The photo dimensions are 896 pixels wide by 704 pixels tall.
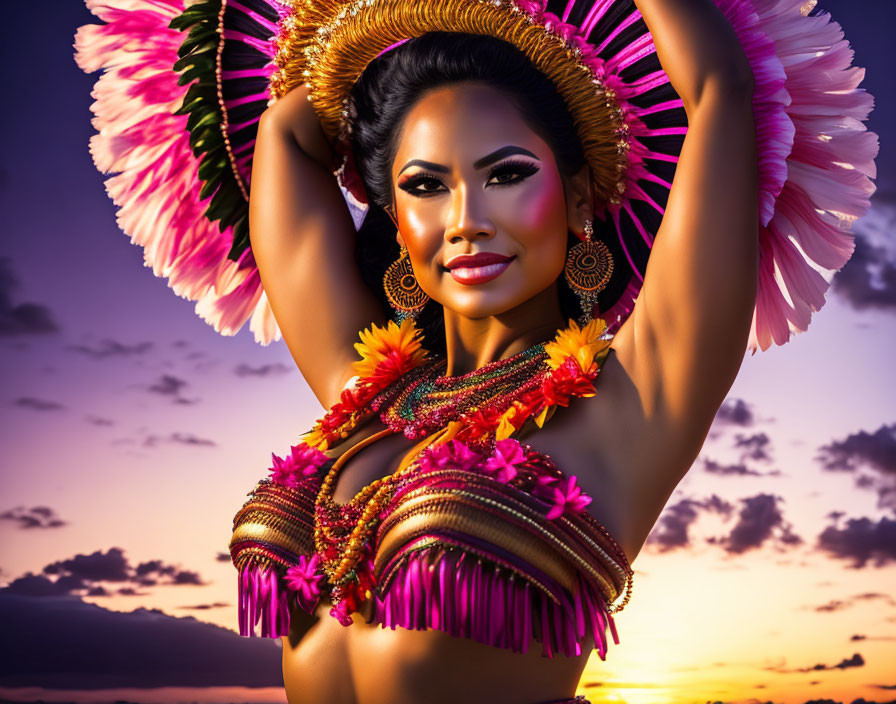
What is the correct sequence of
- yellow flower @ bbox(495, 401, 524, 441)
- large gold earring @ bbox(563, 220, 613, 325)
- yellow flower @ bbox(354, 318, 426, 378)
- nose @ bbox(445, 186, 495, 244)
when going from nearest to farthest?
1. yellow flower @ bbox(495, 401, 524, 441)
2. nose @ bbox(445, 186, 495, 244)
3. large gold earring @ bbox(563, 220, 613, 325)
4. yellow flower @ bbox(354, 318, 426, 378)

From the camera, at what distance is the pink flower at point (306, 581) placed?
92.9 inches

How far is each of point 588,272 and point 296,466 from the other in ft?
2.49

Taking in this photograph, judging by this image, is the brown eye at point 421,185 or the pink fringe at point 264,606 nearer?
the pink fringe at point 264,606

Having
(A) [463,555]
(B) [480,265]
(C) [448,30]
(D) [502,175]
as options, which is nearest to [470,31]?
(C) [448,30]

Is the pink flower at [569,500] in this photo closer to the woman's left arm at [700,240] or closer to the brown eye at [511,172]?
the woman's left arm at [700,240]

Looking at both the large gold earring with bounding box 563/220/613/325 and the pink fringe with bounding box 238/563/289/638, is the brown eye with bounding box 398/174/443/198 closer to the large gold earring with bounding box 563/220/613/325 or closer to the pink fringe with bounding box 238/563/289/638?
the large gold earring with bounding box 563/220/613/325

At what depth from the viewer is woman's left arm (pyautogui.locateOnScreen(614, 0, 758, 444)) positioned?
90.3 inches

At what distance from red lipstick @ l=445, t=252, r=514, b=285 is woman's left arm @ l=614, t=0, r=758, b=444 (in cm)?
32

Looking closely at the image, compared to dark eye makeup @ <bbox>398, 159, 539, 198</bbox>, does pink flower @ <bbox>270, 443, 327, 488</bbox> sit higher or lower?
lower

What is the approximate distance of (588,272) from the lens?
2.58 metres

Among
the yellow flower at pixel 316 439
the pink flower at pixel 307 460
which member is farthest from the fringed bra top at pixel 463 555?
the yellow flower at pixel 316 439

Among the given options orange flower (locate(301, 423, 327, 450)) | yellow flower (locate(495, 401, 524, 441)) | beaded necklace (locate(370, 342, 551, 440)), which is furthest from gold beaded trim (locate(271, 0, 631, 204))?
orange flower (locate(301, 423, 327, 450))

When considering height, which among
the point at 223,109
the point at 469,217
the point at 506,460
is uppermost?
the point at 223,109

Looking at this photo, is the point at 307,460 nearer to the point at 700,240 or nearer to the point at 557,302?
the point at 557,302
